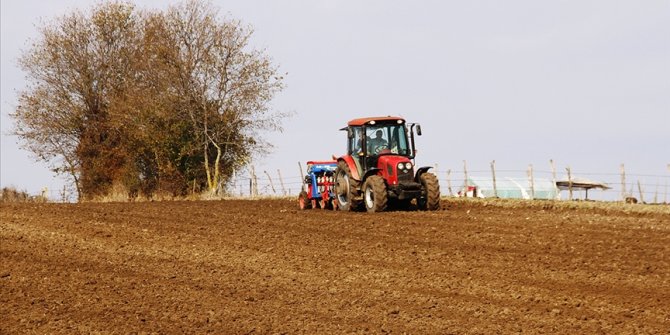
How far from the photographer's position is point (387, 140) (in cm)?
2209

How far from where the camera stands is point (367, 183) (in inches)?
853

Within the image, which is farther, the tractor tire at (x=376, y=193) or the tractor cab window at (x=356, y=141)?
the tractor cab window at (x=356, y=141)

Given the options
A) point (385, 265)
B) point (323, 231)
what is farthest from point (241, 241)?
point (385, 265)

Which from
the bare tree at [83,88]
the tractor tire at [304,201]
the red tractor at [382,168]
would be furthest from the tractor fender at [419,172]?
the bare tree at [83,88]

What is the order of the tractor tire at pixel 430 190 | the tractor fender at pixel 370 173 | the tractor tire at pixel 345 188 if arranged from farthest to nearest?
the tractor tire at pixel 345 188 → the tractor tire at pixel 430 190 → the tractor fender at pixel 370 173

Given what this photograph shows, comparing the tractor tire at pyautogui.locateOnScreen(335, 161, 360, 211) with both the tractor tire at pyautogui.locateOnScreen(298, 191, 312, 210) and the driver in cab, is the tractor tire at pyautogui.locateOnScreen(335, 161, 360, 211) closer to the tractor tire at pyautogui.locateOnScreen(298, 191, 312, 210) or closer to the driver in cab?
the driver in cab

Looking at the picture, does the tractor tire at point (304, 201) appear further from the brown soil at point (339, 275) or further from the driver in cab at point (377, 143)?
the brown soil at point (339, 275)

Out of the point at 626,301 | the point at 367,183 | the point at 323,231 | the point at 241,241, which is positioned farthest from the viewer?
the point at 367,183

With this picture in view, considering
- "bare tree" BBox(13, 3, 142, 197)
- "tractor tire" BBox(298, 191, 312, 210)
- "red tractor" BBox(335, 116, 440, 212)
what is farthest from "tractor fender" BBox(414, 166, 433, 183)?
"bare tree" BBox(13, 3, 142, 197)

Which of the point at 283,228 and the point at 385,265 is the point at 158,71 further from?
the point at 385,265

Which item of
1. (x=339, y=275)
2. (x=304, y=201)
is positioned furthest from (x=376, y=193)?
(x=339, y=275)

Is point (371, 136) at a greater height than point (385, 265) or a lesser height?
greater

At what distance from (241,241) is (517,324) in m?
7.88

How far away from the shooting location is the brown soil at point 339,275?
10.2m
